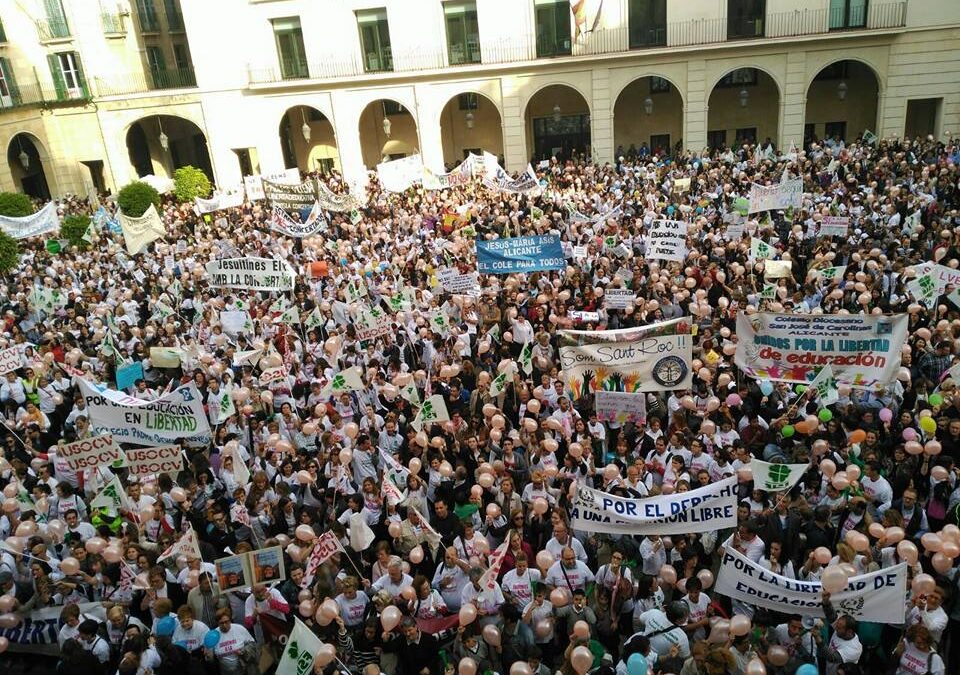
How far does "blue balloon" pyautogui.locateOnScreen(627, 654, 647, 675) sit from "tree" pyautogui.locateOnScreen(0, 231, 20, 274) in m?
20.9

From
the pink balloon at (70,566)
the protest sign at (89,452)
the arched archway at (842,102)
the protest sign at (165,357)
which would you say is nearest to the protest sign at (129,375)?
the protest sign at (165,357)

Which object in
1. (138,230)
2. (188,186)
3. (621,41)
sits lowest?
(188,186)

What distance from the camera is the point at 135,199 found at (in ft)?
90.6

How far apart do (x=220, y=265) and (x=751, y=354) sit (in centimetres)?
982

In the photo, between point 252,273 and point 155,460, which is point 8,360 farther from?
point 155,460

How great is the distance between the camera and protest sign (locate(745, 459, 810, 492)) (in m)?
6.95

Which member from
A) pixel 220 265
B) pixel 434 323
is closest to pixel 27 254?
pixel 220 265

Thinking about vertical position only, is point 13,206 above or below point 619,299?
above

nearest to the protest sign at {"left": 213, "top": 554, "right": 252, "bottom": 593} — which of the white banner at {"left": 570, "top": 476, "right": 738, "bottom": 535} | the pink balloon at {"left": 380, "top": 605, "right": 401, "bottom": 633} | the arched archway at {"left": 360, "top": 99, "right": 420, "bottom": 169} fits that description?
the pink balloon at {"left": 380, "top": 605, "right": 401, "bottom": 633}

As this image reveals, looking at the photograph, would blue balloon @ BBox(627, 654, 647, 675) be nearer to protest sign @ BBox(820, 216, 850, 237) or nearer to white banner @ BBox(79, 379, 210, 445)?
white banner @ BBox(79, 379, 210, 445)

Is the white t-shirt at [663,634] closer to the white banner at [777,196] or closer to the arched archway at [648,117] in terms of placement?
the white banner at [777,196]

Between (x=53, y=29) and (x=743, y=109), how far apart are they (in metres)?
32.0

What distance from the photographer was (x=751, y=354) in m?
9.48

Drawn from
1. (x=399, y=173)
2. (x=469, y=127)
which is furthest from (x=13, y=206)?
(x=469, y=127)
